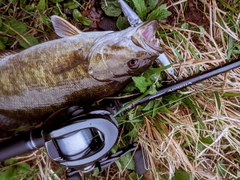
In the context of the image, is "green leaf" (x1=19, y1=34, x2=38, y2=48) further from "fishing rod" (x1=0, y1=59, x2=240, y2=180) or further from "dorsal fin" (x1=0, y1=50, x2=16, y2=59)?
"fishing rod" (x1=0, y1=59, x2=240, y2=180)

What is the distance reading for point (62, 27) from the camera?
2.49 meters

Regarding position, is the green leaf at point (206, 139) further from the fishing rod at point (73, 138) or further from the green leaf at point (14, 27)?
the green leaf at point (14, 27)

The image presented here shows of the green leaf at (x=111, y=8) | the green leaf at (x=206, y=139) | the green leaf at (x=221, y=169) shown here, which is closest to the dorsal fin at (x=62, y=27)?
the green leaf at (x=111, y=8)

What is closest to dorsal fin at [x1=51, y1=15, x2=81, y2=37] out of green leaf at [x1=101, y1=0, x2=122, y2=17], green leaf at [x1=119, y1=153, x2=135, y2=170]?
green leaf at [x1=101, y1=0, x2=122, y2=17]

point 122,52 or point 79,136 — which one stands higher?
point 122,52

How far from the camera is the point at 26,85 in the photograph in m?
2.34

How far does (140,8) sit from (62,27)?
0.54 m

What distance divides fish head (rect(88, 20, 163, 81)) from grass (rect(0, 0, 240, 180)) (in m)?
0.40

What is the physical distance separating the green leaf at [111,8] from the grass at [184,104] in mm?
229

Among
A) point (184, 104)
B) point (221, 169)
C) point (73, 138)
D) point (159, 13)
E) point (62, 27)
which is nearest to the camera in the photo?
point (73, 138)

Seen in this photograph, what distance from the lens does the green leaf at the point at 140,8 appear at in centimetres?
258

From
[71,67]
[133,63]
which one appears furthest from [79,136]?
[133,63]

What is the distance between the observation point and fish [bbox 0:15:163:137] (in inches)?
91.6

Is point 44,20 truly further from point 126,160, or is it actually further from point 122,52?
point 126,160
